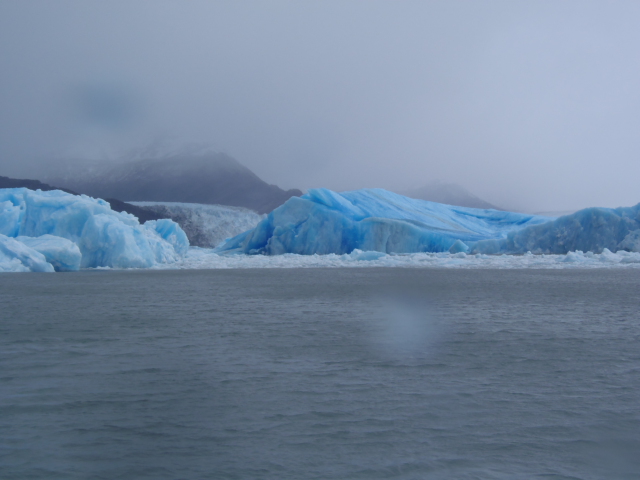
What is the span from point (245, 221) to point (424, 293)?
A: 34.2 meters

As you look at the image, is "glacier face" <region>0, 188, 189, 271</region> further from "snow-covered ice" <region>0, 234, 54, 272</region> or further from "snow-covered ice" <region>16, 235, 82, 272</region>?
"snow-covered ice" <region>0, 234, 54, 272</region>

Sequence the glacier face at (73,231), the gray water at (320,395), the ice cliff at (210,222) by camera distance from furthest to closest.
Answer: the ice cliff at (210,222) → the glacier face at (73,231) → the gray water at (320,395)

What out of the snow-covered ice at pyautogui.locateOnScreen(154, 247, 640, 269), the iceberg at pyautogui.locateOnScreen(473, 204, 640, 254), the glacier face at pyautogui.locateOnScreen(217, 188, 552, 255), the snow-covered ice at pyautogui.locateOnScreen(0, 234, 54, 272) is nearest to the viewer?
the snow-covered ice at pyautogui.locateOnScreen(0, 234, 54, 272)

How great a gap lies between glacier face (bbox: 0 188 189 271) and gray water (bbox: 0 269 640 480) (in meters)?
10.8

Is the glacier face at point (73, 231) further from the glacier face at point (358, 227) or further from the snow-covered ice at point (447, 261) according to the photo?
the glacier face at point (358, 227)

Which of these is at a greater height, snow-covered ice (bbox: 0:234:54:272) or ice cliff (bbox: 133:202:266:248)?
ice cliff (bbox: 133:202:266:248)

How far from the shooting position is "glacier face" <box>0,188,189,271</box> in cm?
1895

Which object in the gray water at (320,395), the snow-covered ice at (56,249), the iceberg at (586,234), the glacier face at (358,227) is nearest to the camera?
the gray water at (320,395)

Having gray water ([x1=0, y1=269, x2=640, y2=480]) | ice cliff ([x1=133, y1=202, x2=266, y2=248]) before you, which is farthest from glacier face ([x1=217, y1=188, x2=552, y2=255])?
gray water ([x1=0, y1=269, x2=640, y2=480])

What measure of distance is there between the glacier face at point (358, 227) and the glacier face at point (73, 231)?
7.22m

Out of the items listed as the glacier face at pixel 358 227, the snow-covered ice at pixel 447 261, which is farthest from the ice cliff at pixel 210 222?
the snow-covered ice at pixel 447 261

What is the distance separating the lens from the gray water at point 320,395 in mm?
3039

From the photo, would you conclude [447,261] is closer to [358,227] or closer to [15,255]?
[358,227]

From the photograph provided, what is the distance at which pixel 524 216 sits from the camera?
3119 centimetres
